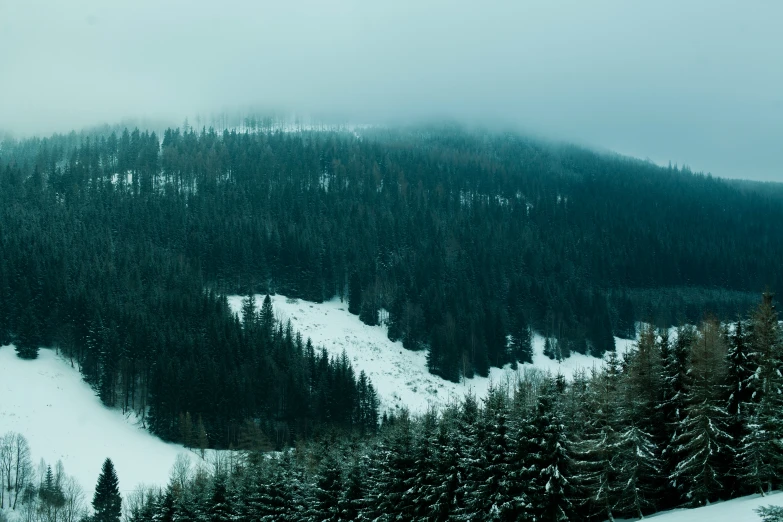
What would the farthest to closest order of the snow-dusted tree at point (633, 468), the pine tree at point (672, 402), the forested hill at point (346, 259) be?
1. the forested hill at point (346, 259)
2. the pine tree at point (672, 402)
3. the snow-dusted tree at point (633, 468)

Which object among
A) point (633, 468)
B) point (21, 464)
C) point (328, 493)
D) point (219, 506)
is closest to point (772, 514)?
point (633, 468)

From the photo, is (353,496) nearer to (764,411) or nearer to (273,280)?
(764,411)

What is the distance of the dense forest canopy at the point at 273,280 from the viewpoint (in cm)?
9625

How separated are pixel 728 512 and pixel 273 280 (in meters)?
120

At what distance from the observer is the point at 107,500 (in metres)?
61.2

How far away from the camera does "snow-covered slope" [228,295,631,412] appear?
109 metres

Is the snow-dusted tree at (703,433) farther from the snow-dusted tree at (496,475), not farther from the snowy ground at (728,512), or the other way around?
the snow-dusted tree at (496,475)

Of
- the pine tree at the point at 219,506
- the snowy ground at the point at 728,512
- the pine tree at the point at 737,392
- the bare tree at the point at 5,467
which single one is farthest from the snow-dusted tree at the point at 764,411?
the bare tree at the point at 5,467

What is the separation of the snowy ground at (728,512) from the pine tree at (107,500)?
160 ft

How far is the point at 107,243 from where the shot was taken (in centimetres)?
13438

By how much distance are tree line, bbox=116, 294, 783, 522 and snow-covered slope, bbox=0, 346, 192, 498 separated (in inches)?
1600

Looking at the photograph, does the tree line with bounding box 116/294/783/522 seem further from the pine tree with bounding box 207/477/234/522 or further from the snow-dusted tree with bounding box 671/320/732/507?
the pine tree with bounding box 207/477/234/522

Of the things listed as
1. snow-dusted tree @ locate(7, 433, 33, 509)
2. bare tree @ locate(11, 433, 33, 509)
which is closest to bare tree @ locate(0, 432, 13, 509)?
snow-dusted tree @ locate(7, 433, 33, 509)

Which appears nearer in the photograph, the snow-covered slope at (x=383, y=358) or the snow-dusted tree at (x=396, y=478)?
the snow-dusted tree at (x=396, y=478)
